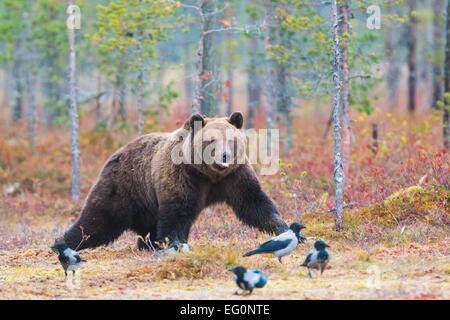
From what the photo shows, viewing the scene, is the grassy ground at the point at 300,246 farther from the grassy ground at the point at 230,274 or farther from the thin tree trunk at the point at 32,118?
the thin tree trunk at the point at 32,118

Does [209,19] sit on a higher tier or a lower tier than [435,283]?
higher

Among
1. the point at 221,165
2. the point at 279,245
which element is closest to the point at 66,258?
the point at 221,165

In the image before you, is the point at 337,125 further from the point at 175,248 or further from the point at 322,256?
the point at 175,248

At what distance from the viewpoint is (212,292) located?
5.45 m

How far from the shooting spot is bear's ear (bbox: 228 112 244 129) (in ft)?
24.2

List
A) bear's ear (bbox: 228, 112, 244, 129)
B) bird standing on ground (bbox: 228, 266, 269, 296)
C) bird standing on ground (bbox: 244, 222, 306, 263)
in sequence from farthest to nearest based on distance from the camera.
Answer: bear's ear (bbox: 228, 112, 244, 129), bird standing on ground (bbox: 244, 222, 306, 263), bird standing on ground (bbox: 228, 266, 269, 296)

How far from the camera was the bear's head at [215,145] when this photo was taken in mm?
6996

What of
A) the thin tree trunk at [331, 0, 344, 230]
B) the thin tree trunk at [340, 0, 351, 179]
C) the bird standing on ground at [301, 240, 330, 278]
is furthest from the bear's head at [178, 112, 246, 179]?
the thin tree trunk at [340, 0, 351, 179]

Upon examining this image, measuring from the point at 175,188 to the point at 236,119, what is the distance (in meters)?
1.18

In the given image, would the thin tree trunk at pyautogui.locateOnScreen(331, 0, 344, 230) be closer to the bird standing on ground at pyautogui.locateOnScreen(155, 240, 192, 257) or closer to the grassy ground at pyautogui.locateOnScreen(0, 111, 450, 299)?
the grassy ground at pyautogui.locateOnScreen(0, 111, 450, 299)

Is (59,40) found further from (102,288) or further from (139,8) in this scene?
(102,288)

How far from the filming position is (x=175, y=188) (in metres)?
7.47
